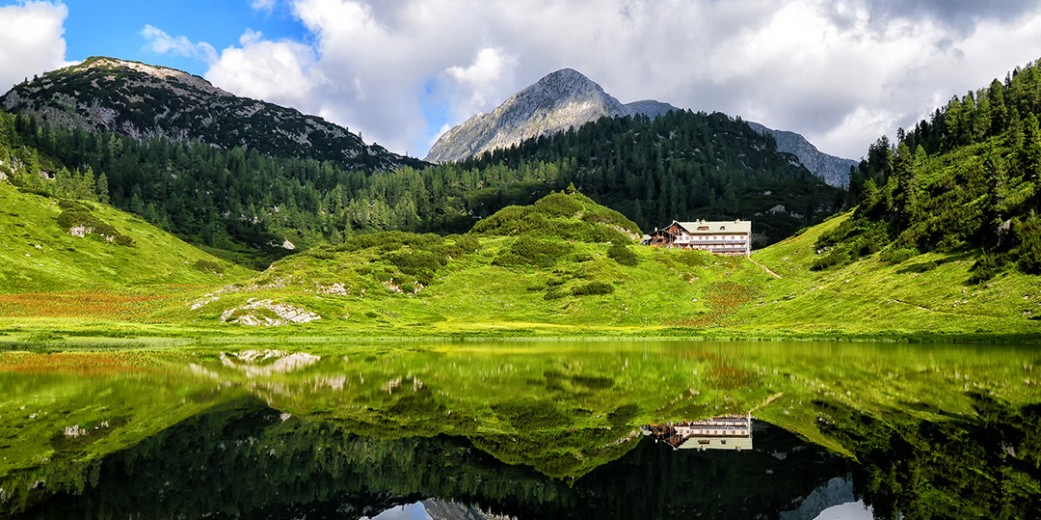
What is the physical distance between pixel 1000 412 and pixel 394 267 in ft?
455

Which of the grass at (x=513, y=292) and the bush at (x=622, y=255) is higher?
the bush at (x=622, y=255)

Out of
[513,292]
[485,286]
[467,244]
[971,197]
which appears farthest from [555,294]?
[971,197]

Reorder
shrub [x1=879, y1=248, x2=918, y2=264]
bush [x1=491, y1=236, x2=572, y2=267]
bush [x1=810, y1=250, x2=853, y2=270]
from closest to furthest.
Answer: shrub [x1=879, y1=248, x2=918, y2=264] → bush [x1=810, y1=250, x2=853, y2=270] → bush [x1=491, y1=236, x2=572, y2=267]

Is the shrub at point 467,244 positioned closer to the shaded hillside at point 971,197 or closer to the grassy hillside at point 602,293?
the grassy hillside at point 602,293

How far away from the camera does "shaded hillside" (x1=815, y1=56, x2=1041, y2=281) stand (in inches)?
3930

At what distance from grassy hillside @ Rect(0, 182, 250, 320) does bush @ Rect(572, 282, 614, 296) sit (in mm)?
82782

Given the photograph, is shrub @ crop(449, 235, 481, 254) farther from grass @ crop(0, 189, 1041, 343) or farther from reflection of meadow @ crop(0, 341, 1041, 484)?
reflection of meadow @ crop(0, 341, 1041, 484)

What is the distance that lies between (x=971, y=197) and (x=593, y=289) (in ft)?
264

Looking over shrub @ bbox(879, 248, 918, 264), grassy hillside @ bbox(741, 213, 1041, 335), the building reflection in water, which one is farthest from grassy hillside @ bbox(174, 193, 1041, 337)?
the building reflection in water

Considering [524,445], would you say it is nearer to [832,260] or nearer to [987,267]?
[987,267]

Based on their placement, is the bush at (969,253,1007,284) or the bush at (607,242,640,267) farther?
the bush at (607,242,640,267)

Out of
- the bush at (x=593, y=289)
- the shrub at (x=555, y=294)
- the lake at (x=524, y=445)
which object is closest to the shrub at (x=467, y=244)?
the shrub at (x=555, y=294)

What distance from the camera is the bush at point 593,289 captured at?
137875 mm

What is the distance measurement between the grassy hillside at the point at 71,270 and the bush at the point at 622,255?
10517 centimetres
